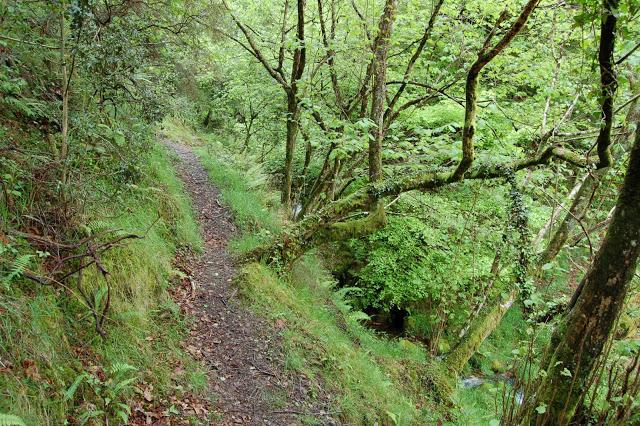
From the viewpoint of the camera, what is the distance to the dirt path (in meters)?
4.89

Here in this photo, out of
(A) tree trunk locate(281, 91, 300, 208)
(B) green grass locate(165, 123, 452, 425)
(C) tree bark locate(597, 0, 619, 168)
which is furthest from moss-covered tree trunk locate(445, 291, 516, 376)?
(C) tree bark locate(597, 0, 619, 168)

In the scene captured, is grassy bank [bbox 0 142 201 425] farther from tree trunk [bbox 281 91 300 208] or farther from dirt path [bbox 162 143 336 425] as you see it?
tree trunk [bbox 281 91 300 208]

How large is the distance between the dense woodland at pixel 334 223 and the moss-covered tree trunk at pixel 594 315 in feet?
0.05

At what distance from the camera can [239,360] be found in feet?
18.1

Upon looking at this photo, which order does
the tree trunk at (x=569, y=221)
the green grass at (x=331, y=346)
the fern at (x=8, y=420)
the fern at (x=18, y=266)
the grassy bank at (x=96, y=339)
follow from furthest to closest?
1. the tree trunk at (x=569, y=221)
2. the green grass at (x=331, y=346)
3. the fern at (x=18, y=266)
4. the grassy bank at (x=96, y=339)
5. the fern at (x=8, y=420)

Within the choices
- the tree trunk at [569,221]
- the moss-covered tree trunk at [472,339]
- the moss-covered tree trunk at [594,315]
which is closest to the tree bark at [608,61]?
the moss-covered tree trunk at [594,315]

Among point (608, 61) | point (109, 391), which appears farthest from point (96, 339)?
point (608, 61)

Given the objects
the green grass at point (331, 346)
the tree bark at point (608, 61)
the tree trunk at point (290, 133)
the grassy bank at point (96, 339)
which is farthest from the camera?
the tree trunk at point (290, 133)

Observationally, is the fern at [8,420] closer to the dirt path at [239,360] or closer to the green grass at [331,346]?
the dirt path at [239,360]

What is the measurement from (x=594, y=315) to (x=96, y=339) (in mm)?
4279

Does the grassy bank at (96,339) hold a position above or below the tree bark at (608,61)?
below

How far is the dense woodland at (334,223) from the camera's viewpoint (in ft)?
11.0

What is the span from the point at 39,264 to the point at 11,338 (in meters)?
0.95

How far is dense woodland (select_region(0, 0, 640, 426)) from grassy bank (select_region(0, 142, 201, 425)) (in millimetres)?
19
